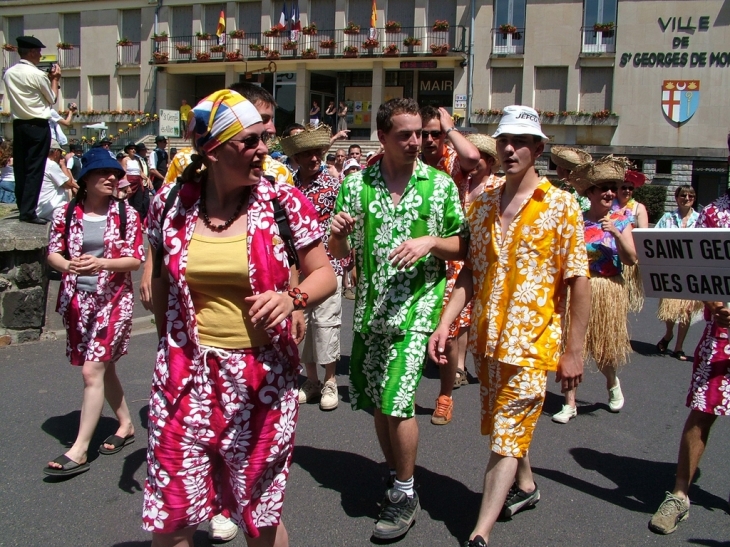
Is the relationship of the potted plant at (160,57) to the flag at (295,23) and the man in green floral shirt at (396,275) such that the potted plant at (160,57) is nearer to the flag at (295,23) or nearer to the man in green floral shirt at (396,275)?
the flag at (295,23)

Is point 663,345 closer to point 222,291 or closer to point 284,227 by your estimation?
point 284,227

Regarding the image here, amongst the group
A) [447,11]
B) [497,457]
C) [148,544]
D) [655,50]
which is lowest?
[148,544]

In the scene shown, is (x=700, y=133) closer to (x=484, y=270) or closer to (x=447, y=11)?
(x=447, y=11)

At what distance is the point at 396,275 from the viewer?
394 centimetres

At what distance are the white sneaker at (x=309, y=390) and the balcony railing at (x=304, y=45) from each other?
30.2 m

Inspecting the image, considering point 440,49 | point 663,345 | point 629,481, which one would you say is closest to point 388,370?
point 629,481

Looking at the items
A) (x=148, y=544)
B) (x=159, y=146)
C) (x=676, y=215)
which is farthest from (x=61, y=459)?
(x=159, y=146)

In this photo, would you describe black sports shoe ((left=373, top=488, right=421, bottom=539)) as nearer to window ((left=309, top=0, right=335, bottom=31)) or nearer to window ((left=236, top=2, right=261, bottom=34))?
window ((left=309, top=0, right=335, bottom=31))

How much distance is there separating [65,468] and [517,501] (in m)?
2.58

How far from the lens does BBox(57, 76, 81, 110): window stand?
41.2m

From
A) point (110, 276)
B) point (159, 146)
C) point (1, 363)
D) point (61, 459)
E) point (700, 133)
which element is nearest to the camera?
point (61, 459)

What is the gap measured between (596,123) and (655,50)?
3.62m

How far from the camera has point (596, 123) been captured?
31.7 metres

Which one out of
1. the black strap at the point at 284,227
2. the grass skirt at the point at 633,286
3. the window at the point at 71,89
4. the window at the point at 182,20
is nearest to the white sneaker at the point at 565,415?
the grass skirt at the point at 633,286
